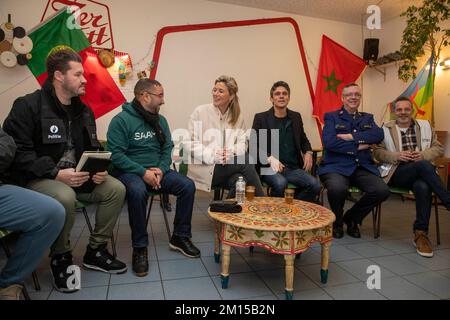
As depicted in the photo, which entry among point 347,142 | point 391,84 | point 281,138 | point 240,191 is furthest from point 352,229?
point 391,84

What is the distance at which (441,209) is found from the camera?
3.66 m

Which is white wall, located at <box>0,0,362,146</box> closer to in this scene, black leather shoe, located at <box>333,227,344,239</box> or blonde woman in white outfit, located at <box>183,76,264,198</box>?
blonde woman in white outfit, located at <box>183,76,264,198</box>

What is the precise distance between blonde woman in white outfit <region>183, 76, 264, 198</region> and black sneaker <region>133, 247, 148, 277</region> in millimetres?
745

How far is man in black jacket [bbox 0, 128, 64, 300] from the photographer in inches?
54.5

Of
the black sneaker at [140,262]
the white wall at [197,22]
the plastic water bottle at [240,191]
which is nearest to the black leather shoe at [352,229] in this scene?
the plastic water bottle at [240,191]

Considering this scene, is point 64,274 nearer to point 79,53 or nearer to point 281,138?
point 281,138

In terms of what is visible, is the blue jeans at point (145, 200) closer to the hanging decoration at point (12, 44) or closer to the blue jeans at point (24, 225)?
the blue jeans at point (24, 225)

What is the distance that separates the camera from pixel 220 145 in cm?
270

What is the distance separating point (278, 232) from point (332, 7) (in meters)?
3.90

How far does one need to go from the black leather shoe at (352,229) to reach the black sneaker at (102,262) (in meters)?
1.87

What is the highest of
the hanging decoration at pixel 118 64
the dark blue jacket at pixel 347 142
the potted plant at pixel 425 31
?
the potted plant at pixel 425 31

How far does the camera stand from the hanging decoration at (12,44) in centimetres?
319

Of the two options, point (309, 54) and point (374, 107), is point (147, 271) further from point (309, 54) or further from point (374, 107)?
point (374, 107)
